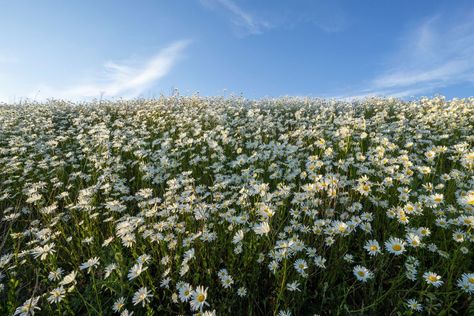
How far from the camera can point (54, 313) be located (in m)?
3.22

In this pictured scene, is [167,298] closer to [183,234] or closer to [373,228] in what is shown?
[183,234]

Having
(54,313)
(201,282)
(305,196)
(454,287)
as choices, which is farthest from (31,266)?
(454,287)

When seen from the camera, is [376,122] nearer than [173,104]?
Yes

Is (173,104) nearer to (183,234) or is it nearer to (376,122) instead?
(376,122)

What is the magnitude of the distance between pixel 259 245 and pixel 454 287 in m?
1.92

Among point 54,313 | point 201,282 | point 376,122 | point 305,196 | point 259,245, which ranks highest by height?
point 376,122

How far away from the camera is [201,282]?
3.21 metres

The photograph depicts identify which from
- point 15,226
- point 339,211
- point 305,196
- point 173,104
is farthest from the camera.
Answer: point 173,104

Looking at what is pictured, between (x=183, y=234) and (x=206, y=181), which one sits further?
(x=206, y=181)

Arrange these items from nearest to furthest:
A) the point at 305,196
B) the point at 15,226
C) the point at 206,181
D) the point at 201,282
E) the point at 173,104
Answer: the point at 201,282, the point at 305,196, the point at 15,226, the point at 206,181, the point at 173,104

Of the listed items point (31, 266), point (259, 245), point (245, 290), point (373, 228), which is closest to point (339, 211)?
point (373, 228)

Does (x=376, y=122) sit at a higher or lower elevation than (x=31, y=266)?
higher

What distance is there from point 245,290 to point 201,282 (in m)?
0.50

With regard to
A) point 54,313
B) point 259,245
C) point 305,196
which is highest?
point 305,196
